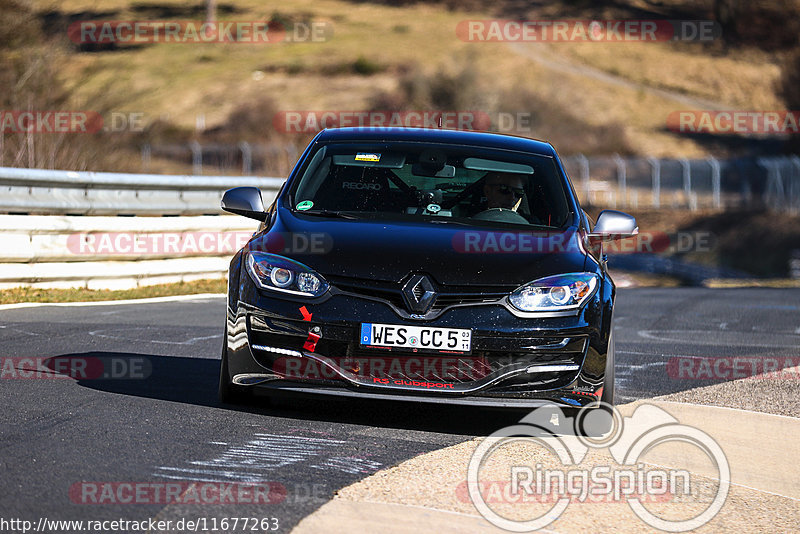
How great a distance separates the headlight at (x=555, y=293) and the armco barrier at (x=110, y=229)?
702 centimetres

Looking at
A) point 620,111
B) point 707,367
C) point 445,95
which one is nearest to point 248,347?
point 707,367

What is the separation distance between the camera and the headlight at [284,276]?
20.2 ft

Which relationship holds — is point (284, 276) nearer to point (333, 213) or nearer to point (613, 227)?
point (333, 213)

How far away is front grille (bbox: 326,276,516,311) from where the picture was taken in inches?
239

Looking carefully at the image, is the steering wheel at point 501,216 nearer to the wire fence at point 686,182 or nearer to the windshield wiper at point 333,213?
the windshield wiper at point 333,213

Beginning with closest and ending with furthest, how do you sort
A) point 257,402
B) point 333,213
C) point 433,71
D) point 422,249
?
point 422,249 < point 257,402 < point 333,213 < point 433,71

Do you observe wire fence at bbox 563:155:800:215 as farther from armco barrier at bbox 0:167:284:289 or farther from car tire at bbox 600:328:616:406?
car tire at bbox 600:328:616:406

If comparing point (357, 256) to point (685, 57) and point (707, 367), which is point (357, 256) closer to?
point (707, 367)

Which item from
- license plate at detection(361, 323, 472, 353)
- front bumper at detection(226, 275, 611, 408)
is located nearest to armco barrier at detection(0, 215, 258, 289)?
front bumper at detection(226, 275, 611, 408)

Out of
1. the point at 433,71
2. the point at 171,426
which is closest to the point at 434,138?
the point at 171,426

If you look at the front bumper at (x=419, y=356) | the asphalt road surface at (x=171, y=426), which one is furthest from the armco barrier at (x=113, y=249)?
the front bumper at (x=419, y=356)

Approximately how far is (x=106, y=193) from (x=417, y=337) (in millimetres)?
7767

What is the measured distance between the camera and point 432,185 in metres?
7.46

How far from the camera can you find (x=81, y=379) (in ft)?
24.5
